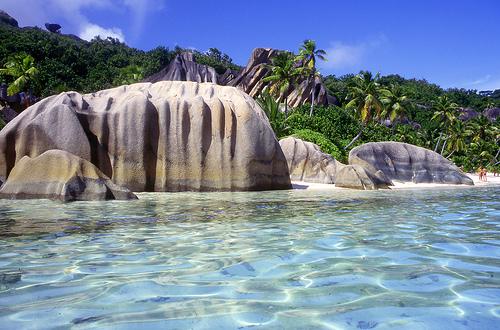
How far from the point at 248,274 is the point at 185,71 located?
5389 centimetres

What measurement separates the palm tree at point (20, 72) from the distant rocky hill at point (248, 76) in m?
17.9

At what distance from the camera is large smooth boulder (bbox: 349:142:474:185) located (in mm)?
24831

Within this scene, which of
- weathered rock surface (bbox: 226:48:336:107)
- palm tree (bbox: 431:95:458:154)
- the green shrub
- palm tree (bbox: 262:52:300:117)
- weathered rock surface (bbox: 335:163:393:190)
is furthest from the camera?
weathered rock surface (bbox: 226:48:336:107)

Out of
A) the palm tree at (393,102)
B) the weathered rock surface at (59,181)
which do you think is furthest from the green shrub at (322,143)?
the weathered rock surface at (59,181)

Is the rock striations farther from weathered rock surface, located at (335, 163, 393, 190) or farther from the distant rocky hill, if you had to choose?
the distant rocky hill

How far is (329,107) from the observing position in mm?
44781

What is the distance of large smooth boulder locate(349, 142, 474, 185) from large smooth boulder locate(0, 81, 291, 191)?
10.9 m

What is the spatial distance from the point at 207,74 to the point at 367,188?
1678 inches

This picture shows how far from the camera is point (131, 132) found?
1391 centimetres

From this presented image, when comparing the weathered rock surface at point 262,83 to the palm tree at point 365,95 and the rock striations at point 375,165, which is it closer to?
the palm tree at point 365,95

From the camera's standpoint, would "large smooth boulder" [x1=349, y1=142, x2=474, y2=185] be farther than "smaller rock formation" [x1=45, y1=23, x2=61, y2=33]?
No

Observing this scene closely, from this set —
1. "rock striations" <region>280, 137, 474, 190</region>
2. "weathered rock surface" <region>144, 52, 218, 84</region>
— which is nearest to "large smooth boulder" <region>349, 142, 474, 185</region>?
"rock striations" <region>280, 137, 474, 190</region>

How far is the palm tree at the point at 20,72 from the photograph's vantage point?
34688 mm

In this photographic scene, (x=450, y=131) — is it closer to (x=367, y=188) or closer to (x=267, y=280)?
(x=367, y=188)
